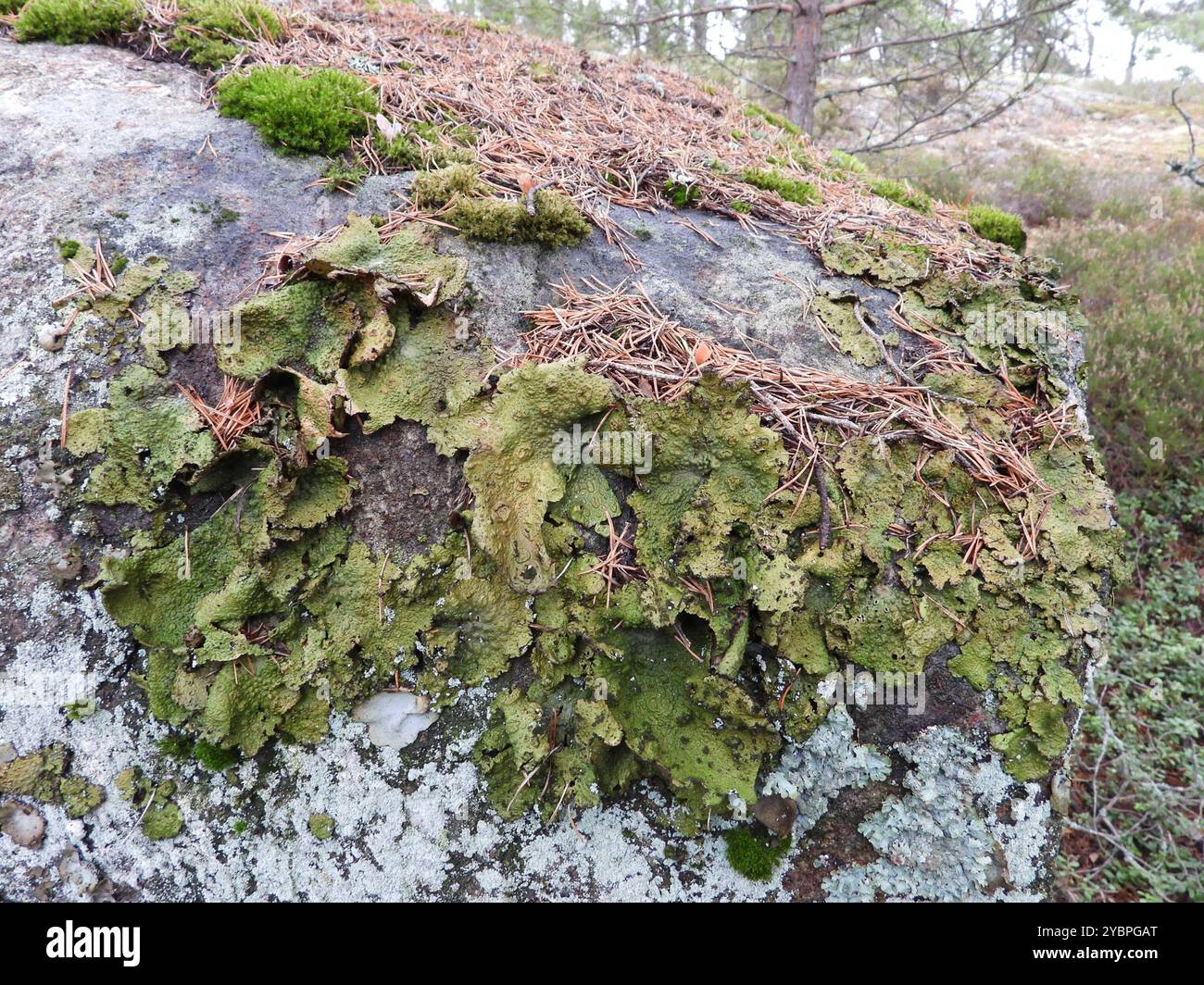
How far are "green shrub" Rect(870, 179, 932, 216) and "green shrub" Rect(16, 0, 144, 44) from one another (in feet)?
13.5

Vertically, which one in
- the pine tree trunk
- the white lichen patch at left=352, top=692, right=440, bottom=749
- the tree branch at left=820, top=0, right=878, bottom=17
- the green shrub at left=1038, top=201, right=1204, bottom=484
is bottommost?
the white lichen patch at left=352, top=692, right=440, bottom=749

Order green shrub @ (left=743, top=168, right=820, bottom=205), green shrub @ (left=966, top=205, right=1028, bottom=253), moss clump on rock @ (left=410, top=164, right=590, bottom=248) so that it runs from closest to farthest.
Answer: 1. moss clump on rock @ (left=410, top=164, right=590, bottom=248)
2. green shrub @ (left=743, top=168, right=820, bottom=205)
3. green shrub @ (left=966, top=205, right=1028, bottom=253)

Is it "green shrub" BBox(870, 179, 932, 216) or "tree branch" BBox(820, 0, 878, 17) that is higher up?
"tree branch" BBox(820, 0, 878, 17)

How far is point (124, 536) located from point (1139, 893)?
554 cm

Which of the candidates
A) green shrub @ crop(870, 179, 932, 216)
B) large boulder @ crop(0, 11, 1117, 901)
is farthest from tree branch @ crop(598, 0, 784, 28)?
large boulder @ crop(0, 11, 1117, 901)

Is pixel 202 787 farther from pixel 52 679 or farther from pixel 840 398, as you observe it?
pixel 840 398

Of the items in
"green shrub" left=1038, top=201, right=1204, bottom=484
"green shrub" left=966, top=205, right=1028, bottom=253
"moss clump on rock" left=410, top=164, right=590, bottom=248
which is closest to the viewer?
"moss clump on rock" left=410, top=164, right=590, bottom=248

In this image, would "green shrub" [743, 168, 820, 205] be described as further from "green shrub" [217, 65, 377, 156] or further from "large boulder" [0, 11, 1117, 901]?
"green shrub" [217, 65, 377, 156]

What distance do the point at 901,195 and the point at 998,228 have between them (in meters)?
0.60

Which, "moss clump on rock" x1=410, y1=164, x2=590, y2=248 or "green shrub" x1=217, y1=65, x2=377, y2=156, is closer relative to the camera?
"moss clump on rock" x1=410, y1=164, x2=590, y2=248

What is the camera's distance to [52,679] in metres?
1.95

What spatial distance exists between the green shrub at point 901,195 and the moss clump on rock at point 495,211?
7.69 ft

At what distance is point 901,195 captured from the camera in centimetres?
412

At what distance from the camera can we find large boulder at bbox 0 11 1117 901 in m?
1.98
